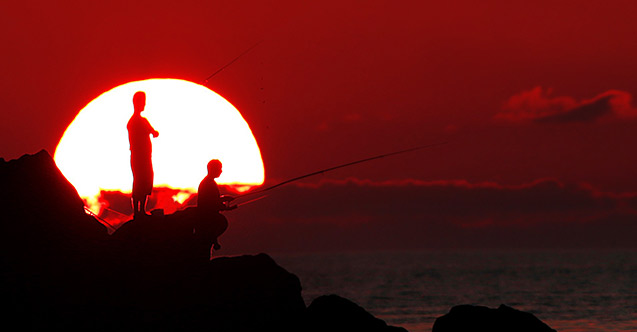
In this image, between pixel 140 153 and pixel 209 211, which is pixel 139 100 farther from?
pixel 209 211

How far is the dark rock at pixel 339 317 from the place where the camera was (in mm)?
16031

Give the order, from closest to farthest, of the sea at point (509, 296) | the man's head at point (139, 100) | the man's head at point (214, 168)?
the man's head at point (139, 100) → the man's head at point (214, 168) → the sea at point (509, 296)

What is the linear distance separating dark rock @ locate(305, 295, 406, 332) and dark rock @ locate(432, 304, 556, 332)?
1.41 m

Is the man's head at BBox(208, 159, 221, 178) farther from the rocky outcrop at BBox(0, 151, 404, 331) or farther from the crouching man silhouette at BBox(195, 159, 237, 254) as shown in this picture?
the rocky outcrop at BBox(0, 151, 404, 331)

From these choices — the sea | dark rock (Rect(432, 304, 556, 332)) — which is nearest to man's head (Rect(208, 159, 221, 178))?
dark rock (Rect(432, 304, 556, 332))

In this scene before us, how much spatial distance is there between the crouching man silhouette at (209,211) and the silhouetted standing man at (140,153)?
85cm

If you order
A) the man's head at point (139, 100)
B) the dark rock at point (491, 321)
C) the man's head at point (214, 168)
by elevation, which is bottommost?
the dark rock at point (491, 321)

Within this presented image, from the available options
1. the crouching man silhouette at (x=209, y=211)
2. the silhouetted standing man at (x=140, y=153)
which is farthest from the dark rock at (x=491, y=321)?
the silhouetted standing man at (x=140, y=153)

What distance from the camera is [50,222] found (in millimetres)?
14305

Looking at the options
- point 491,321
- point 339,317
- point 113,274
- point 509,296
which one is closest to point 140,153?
point 113,274

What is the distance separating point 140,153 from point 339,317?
14.7ft

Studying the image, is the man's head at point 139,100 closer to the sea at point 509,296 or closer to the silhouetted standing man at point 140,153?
the silhouetted standing man at point 140,153

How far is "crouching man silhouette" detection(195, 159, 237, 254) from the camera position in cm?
1473

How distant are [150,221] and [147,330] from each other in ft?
6.17
